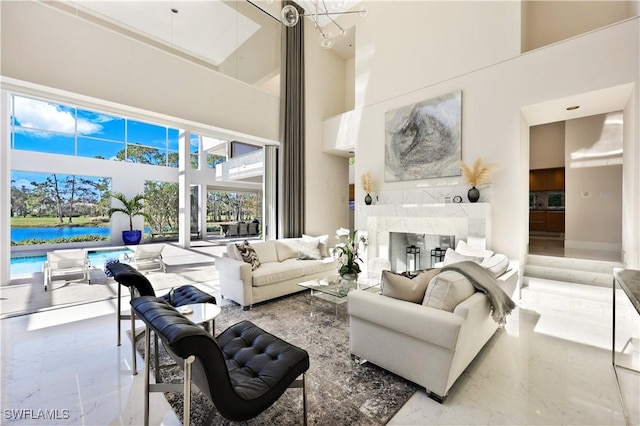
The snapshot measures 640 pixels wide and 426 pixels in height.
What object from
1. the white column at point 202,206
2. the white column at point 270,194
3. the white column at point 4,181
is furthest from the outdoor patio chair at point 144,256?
the white column at point 202,206

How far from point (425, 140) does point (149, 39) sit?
4878mm

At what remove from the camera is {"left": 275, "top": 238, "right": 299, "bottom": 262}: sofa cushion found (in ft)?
15.6

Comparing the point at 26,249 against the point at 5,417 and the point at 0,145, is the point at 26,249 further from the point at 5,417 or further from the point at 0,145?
the point at 5,417

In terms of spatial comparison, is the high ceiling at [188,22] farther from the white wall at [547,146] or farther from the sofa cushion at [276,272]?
the white wall at [547,146]

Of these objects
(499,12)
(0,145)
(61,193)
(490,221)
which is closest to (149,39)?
(0,145)

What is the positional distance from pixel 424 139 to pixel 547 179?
17.6 ft

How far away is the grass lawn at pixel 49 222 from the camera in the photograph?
5.14 metres

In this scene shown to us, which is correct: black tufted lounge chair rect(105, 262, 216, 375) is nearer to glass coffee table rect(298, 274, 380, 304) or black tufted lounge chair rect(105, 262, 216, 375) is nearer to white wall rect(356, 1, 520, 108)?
glass coffee table rect(298, 274, 380, 304)

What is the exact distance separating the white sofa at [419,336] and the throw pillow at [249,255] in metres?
2.09

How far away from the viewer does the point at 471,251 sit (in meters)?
4.00

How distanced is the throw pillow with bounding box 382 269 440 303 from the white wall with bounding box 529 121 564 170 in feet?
24.2

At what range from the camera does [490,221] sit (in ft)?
13.6

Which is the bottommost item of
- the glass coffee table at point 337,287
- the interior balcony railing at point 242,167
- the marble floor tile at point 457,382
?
the marble floor tile at point 457,382

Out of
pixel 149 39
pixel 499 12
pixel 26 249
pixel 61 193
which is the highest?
pixel 499 12
